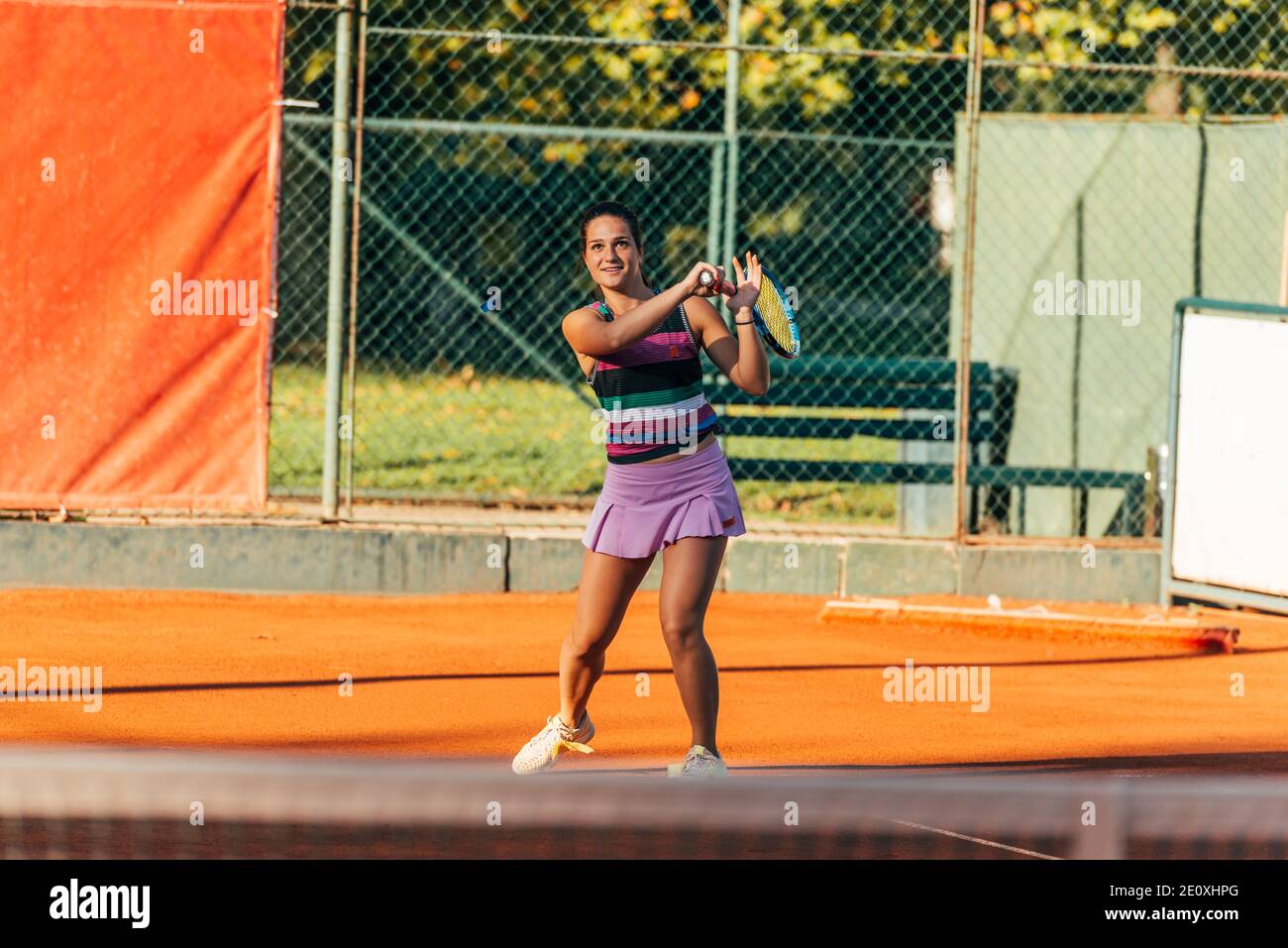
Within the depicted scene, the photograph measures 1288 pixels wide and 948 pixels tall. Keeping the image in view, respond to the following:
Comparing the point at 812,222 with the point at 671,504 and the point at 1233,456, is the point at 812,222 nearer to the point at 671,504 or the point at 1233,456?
the point at 1233,456

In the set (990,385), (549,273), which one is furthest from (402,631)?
(549,273)

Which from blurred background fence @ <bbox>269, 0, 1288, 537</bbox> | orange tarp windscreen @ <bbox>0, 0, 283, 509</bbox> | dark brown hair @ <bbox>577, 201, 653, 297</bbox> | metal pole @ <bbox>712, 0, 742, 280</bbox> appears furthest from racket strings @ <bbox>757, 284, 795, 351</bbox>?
metal pole @ <bbox>712, 0, 742, 280</bbox>

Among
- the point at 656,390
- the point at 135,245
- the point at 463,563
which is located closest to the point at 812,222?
the point at 463,563

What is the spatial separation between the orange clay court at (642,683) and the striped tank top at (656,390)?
1146 millimetres

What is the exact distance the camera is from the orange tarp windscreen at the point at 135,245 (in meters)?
9.54

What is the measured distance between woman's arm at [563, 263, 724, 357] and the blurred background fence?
4.15 m

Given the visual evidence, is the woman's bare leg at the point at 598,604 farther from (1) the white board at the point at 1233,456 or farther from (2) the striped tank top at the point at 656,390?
(1) the white board at the point at 1233,456

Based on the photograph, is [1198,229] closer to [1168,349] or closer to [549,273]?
[1168,349]

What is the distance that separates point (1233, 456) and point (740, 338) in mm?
4823

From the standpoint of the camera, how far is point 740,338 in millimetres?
5145

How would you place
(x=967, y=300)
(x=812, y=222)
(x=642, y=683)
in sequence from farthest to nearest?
(x=812, y=222)
(x=967, y=300)
(x=642, y=683)

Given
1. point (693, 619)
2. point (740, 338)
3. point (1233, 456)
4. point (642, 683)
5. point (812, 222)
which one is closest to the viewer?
point (740, 338)
